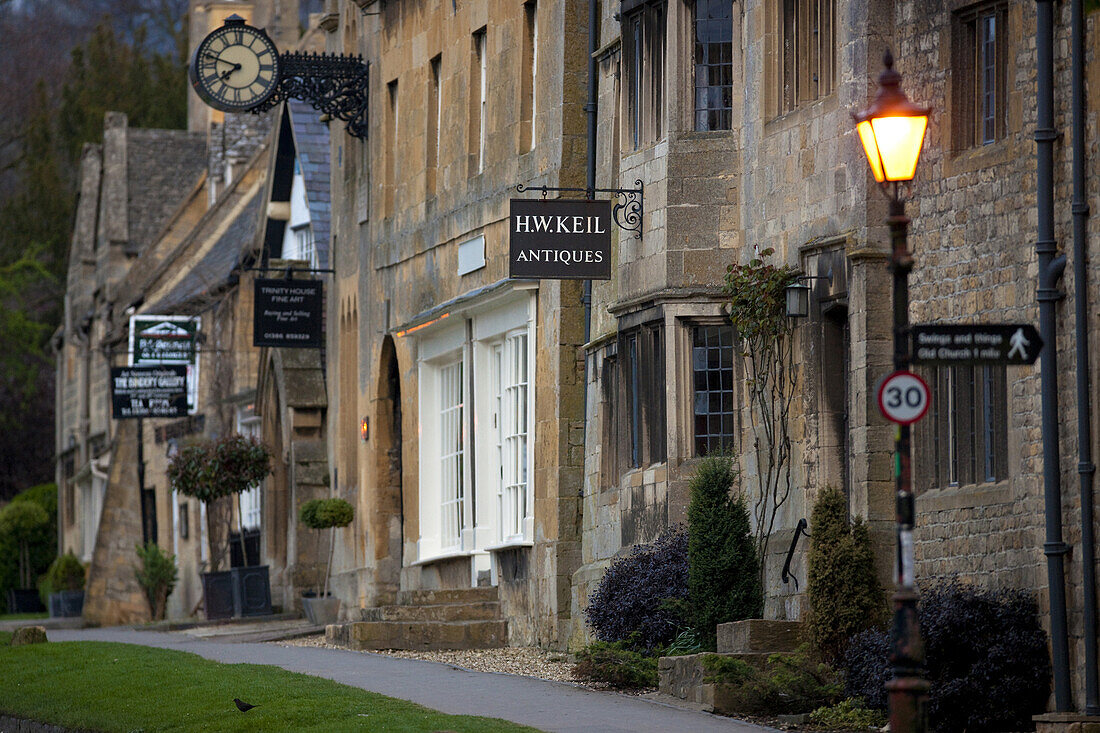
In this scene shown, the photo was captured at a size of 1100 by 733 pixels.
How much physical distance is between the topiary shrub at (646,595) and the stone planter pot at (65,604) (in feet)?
85.6

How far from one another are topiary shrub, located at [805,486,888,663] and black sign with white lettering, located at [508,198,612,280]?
202 inches

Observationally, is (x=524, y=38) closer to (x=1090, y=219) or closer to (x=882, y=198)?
(x=882, y=198)

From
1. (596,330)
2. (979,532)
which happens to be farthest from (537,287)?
(979,532)

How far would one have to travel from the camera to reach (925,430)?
15.7 metres

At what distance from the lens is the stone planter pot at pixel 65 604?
139 feet

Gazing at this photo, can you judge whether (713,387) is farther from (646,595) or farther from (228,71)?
(228,71)

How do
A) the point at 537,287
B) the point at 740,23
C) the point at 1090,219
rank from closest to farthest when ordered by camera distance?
the point at 1090,219 → the point at 740,23 → the point at 537,287

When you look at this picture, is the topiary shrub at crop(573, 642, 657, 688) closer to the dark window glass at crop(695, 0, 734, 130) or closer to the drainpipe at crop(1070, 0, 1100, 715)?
the drainpipe at crop(1070, 0, 1100, 715)

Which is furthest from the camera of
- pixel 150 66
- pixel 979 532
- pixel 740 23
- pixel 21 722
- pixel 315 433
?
pixel 150 66

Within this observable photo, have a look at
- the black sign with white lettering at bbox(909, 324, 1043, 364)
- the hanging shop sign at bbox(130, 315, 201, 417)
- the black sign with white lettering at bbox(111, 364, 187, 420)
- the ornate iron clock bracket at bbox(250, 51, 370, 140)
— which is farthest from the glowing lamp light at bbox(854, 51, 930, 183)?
the hanging shop sign at bbox(130, 315, 201, 417)

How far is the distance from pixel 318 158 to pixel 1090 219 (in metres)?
22.5

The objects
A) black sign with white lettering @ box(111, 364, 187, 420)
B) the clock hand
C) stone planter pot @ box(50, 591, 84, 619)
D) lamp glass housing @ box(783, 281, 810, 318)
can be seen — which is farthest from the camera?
stone planter pot @ box(50, 591, 84, 619)

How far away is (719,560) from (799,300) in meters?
2.38

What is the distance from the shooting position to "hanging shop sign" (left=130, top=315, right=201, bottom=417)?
3784cm
